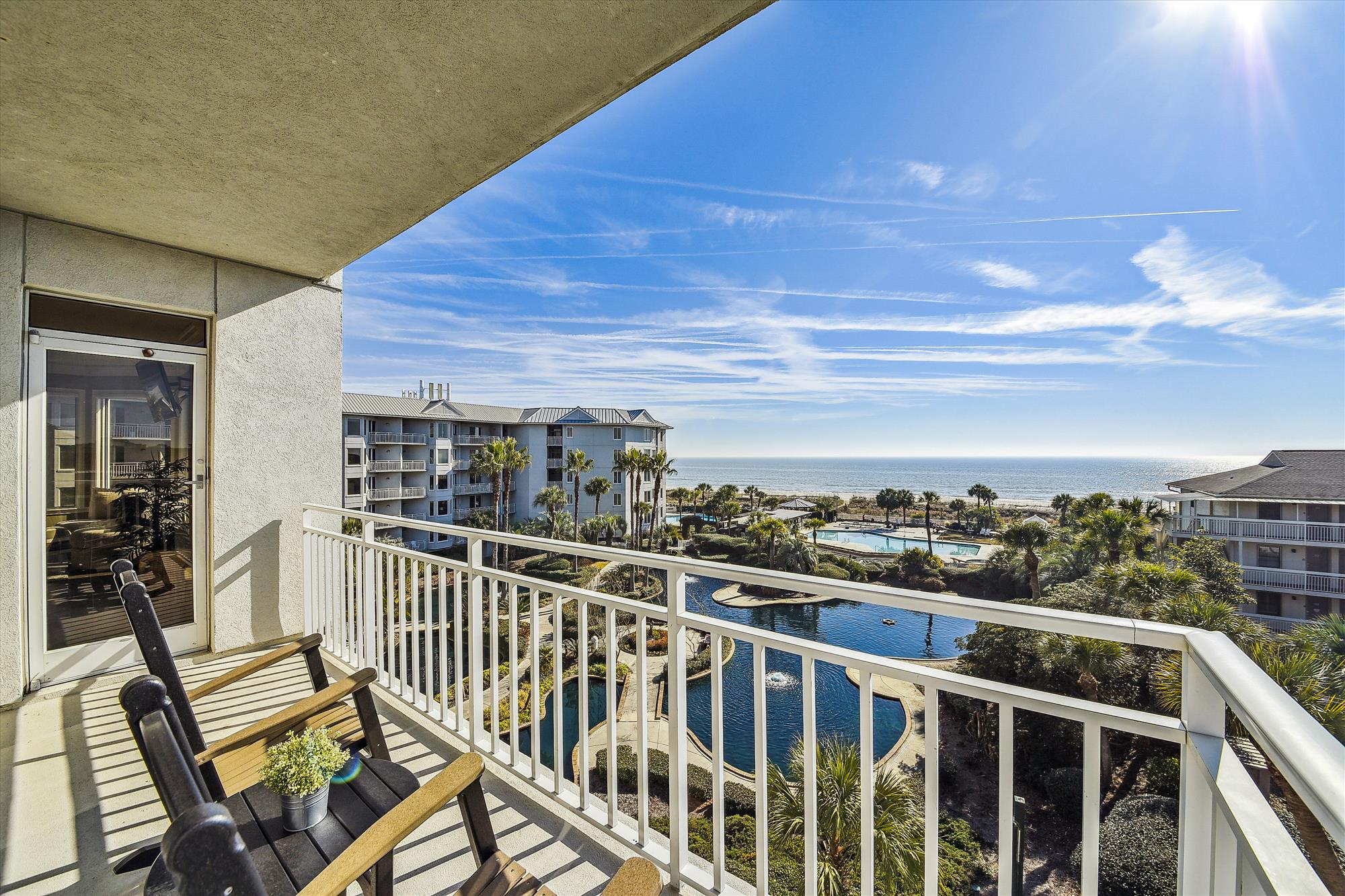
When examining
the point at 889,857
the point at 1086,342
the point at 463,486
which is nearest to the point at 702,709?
the point at 889,857

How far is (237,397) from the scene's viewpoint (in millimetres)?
3594

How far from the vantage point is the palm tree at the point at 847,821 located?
232 inches

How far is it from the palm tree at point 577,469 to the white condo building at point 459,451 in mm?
1126

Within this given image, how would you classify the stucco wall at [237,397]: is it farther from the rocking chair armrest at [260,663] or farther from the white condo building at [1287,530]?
the white condo building at [1287,530]

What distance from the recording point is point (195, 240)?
3.18m

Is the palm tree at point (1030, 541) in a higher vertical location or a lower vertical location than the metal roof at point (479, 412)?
lower

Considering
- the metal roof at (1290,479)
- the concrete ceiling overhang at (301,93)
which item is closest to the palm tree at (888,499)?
the metal roof at (1290,479)

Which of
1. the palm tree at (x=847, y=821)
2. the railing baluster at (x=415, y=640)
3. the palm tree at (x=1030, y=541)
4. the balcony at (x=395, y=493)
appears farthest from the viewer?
the balcony at (x=395, y=493)

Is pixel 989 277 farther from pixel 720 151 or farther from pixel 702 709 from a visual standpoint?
pixel 702 709

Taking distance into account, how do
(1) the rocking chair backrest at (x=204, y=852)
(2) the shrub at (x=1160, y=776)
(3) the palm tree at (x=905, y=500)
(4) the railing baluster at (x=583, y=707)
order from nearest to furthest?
1. (1) the rocking chair backrest at (x=204, y=852)
2. (4) the railing baluster at (x=583, y=707)
3. (2) the shrub at (x=1160, y=776)
4. (3) the palm tree at (x=905, y=500)

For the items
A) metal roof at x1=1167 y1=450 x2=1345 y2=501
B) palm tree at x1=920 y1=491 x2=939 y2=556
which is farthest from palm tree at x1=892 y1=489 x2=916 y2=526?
metal roof at x1=1167 y1=450 x2=1345 y2=501

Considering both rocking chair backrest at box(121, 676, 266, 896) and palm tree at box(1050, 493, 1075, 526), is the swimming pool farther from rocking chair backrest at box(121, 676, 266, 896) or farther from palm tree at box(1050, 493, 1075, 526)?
rocking chair backrest at box(121, 676, 266, 896)

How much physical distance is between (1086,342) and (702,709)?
5400 centimetres

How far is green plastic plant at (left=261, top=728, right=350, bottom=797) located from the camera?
4.40 ft
